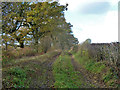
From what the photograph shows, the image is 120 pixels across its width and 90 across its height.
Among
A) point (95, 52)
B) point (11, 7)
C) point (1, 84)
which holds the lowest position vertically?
point (1, 84)

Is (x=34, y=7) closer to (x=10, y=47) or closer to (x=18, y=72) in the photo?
(x=10, y=47)

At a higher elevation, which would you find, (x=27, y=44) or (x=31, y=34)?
(x=31, y=34)

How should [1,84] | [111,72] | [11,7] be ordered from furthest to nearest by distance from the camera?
[11,7], [111,72], [1,84]

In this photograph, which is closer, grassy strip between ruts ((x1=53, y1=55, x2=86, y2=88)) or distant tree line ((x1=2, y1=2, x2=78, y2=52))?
grassy strip between ruts ((x1=53, y1=55, x2=86, y2=88))

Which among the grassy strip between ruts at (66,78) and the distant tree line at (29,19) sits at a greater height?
the distant tree line at (29,19)

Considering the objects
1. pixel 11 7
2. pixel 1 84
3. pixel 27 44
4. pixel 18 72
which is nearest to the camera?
pixel 1 84

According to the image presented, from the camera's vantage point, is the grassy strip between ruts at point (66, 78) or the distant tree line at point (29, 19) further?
the distant tree line at point (29, 19)

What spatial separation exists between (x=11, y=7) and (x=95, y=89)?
27.4 feet

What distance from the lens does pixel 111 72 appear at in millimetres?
8242

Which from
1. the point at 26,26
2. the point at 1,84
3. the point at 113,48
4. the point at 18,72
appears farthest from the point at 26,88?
the point at 26,26

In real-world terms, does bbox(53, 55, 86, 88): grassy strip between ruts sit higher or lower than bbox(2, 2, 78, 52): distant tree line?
lower

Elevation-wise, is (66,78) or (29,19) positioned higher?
(29,19)

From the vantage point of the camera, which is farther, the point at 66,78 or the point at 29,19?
the point at 29,19

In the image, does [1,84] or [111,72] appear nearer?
[1,84]
